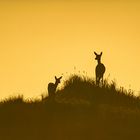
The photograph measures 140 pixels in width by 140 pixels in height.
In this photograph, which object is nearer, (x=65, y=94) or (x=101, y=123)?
(x=101, y=123)

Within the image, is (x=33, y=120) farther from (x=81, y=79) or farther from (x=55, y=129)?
(x=81, y=79)

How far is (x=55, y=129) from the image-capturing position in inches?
1528

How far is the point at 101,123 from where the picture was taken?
38938 mm

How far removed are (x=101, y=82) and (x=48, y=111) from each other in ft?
9.48

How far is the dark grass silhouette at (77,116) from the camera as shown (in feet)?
127

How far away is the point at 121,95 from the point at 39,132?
4.03 metres

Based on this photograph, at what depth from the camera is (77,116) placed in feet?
129

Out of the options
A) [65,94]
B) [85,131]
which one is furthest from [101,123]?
[65,94]

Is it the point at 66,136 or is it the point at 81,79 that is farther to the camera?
the point at 81,79

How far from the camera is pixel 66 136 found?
38406 mm

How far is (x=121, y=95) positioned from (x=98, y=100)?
978 millimetres

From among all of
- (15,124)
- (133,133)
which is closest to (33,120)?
(15,124)

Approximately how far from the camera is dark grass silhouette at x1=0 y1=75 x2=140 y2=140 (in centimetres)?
3859

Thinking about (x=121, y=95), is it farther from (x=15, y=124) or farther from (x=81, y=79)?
(x=15, y=124)
